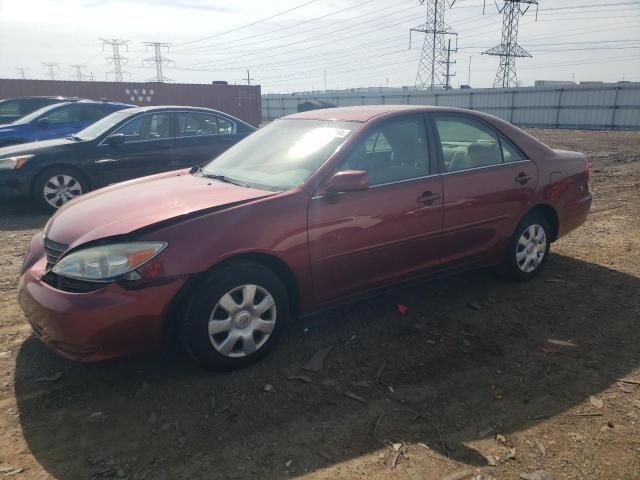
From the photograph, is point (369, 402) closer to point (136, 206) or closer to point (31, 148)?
point (136, 206)

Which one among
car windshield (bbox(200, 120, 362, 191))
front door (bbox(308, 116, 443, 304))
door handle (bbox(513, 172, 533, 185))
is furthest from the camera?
door handle (bbox(513, 172, 533, 185))

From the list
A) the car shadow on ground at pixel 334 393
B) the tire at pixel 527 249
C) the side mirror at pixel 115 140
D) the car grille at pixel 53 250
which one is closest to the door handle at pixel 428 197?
the car shadow on ground at pixel 334 393

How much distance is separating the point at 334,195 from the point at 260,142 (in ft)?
3.82

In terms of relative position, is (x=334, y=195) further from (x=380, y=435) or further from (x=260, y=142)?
(x=380, y=435)

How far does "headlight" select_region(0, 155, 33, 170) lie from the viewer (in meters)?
7.21

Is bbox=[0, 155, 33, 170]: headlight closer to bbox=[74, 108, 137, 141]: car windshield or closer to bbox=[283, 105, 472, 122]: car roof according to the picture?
bbox=[74, 108, 137, 141]: car windshield

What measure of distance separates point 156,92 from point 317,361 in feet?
75.4

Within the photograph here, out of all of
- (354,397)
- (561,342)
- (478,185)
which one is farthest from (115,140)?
(561,342)

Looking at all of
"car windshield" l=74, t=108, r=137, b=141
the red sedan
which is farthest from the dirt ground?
"car windshield" l=74, t=108, r=137, b=141

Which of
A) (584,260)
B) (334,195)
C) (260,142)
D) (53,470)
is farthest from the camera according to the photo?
(584,260)

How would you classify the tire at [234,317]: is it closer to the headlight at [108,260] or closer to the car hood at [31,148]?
the headlight at [108,260]

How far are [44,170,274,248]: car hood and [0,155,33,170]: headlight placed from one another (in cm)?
423

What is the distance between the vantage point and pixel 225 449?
2.57m

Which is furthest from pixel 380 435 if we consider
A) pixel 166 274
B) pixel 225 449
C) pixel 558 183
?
pixel 558 183
